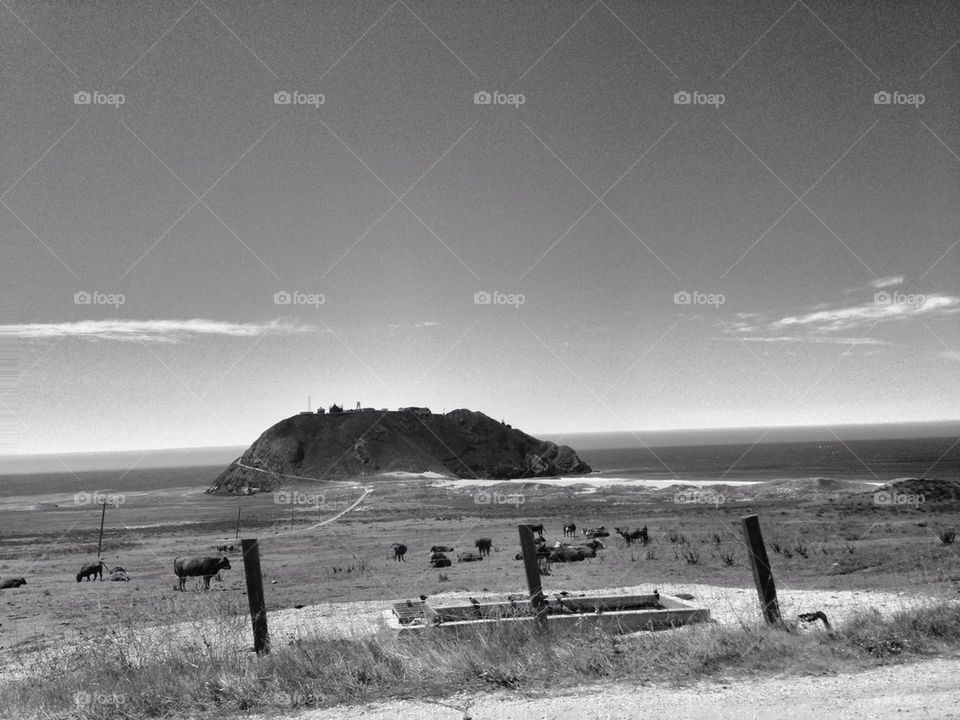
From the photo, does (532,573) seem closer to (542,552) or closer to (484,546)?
(542,552)

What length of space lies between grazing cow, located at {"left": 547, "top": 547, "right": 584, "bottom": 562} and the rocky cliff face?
94717 millimetres

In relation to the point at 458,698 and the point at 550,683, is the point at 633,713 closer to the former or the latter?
the point at 550,683

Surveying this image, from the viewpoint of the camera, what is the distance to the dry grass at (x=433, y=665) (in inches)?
305

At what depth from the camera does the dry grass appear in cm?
775

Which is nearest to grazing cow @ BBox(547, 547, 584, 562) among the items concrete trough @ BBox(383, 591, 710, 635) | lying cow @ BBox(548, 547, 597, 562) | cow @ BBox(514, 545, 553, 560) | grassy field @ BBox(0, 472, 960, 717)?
lying cow @ BBox(548, 547, 597, 562)

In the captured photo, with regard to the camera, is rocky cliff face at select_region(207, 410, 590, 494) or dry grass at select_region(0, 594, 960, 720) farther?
rocky cliff face at select_region(207, 410, 590, 494)

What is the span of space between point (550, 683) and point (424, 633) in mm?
3201

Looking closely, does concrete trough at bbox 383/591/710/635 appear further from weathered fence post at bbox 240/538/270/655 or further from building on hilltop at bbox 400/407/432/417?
building on hilltop at bbox 400/407/432/417

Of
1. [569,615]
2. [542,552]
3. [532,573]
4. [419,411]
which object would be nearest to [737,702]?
[532,573]

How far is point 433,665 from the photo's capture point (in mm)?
8406

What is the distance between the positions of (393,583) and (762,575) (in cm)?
1412

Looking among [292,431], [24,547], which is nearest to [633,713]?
[24,547]

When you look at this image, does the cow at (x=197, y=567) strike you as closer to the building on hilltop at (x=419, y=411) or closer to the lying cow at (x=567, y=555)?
the lying cow at (x=567, y=555)

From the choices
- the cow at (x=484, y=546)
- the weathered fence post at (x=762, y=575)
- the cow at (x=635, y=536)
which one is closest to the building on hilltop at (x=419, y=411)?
the cow at (x=635, y=536)
